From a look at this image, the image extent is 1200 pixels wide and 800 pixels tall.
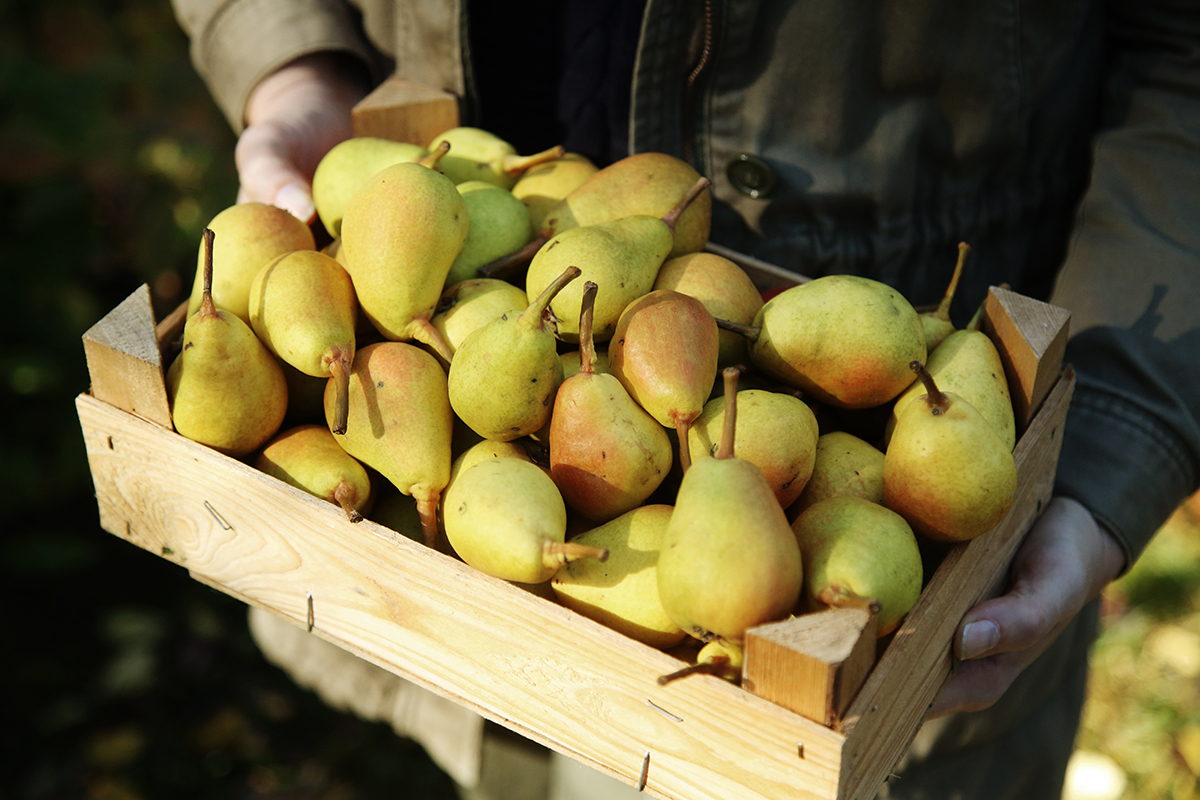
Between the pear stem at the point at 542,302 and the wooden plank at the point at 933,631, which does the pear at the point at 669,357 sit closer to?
the pear stem at the point at 542,302

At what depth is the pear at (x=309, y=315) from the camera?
1235 mm

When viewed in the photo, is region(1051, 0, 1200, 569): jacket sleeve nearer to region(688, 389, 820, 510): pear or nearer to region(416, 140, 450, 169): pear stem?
region(688, 389, 820, 510): pear

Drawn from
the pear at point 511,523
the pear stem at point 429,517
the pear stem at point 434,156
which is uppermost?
the pear stem at point 434,156

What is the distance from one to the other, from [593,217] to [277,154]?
0.70 metres

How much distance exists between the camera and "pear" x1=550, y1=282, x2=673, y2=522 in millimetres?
1143

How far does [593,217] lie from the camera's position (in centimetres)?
146

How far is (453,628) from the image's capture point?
1152 mm

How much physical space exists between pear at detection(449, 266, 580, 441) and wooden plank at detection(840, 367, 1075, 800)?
525 millimetres

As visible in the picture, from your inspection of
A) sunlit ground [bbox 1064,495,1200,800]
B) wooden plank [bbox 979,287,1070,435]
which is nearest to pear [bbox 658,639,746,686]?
wooden plank [bbox 979,287,1070,435]

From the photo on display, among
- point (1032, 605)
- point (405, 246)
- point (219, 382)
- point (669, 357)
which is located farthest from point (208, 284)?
point (1032, 605)

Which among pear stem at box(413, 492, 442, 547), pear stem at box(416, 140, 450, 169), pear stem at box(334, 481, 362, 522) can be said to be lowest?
pear stem at box(413, 492, 442, 547)

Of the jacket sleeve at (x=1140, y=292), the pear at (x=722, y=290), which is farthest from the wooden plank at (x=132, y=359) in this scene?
the jacket sleeve at (x=1140, y=292)

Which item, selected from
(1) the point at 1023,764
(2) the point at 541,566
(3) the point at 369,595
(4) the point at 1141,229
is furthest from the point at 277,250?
(1) the point at 1023,764

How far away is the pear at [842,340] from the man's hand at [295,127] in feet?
2.74
